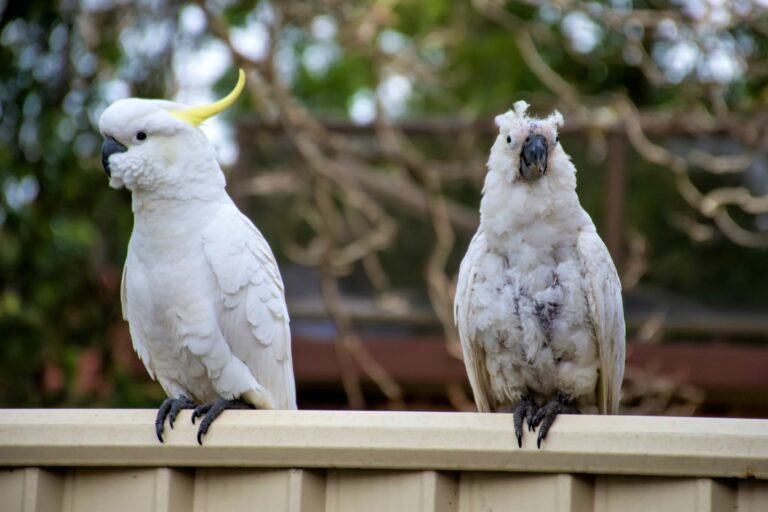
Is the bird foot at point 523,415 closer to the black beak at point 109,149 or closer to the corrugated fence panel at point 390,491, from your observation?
the corrugated fence panel at point 390,491

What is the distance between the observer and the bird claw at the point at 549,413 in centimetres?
238

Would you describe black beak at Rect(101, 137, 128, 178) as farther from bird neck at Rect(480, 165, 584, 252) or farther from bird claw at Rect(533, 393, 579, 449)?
bird claw at Rect(533, 393, 579, 449)

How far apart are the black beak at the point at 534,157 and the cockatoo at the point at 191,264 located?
829 millimetres

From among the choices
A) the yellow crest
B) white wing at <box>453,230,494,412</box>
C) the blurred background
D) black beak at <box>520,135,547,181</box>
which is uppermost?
the blurred background

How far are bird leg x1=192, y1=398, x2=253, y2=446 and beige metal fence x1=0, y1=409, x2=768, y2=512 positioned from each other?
0.04m

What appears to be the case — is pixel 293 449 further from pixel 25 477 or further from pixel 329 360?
pixel 329 360

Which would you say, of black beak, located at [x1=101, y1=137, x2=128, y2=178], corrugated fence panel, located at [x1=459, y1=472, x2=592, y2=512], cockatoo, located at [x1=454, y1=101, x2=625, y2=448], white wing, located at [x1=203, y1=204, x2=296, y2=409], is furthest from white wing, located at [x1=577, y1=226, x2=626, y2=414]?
black beak, located at [x1=101, y1=137, x2=128, y2=178]

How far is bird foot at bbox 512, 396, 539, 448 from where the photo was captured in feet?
7.80

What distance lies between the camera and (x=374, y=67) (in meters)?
5.83

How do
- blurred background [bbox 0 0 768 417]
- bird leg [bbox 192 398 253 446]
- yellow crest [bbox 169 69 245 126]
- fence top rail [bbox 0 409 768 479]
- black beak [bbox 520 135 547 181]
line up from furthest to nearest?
blurred background [bbox 0 0 768 417]
yellow crest [bbox 169 69 245 126]
black beak [bbox 520 135 547 181]
bird leg [bbox 192 398 253 446]
fence top rail [bbox 0 409 768 479]

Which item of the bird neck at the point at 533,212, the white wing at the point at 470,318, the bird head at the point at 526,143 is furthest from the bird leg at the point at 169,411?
the bird head at the point at 526,143

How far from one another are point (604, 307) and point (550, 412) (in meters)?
0.52

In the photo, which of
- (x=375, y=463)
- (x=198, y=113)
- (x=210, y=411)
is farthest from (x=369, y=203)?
(x=375, y=463)

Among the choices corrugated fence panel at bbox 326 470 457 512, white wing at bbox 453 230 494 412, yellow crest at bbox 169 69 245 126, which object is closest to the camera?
corrugated fence panel at bbox 326 470 457 512
